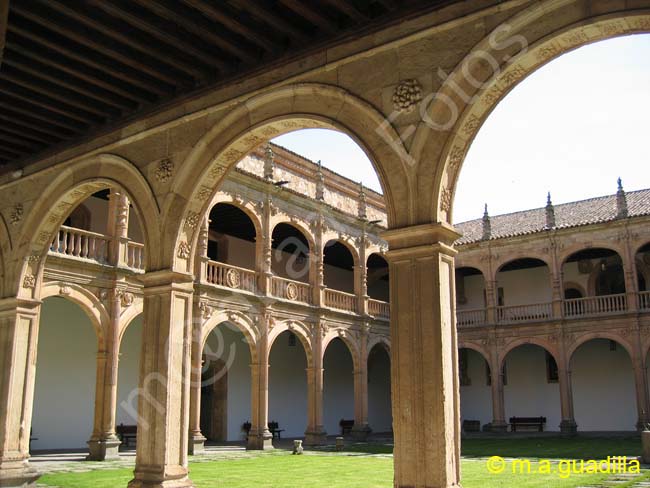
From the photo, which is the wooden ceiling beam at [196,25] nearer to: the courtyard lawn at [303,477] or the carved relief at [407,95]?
the carved relief at [407,95]

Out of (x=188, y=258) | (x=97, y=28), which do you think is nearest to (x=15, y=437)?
(x=188, y=258)

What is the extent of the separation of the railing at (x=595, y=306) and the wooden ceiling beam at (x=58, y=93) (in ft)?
69.2

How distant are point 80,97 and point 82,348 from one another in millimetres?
12020

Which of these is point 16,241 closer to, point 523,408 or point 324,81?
point 324,81

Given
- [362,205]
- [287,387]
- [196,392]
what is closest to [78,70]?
[196,392]

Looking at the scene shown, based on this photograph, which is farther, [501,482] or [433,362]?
[501,482]

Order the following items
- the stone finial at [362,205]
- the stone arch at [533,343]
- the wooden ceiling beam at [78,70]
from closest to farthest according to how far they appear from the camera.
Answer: the wooden ceiling beam at [78,70] < the stone finial at [362,205] < the stone arch at [533,343]

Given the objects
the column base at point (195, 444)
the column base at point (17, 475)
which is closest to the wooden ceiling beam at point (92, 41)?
the column base at point (17, 475)

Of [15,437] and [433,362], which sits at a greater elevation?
[433,362]

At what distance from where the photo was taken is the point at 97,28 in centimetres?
655

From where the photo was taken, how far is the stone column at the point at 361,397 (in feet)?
79.7

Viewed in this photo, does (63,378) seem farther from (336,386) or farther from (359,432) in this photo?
(336,386)

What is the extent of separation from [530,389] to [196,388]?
54.3ft

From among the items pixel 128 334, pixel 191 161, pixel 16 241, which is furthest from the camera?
pixel 128 334
